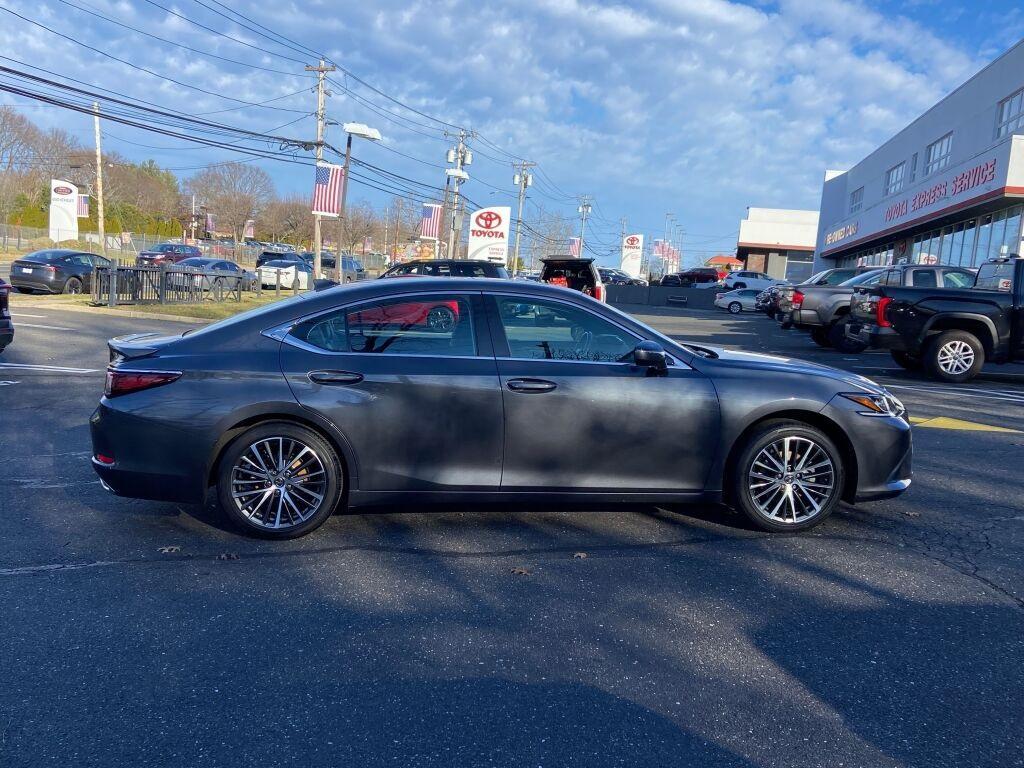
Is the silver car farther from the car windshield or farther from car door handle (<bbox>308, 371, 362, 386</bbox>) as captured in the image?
car door handle (<bbox>308, 371, 362, 386</bbox>)

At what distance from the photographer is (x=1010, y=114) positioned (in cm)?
2438

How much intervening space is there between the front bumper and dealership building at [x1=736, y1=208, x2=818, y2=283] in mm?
58365

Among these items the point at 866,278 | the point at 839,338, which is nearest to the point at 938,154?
the point at 866,278

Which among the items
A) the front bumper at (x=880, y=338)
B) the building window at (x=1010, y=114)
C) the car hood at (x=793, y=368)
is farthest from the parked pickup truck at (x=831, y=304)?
the car hood at (x=793, y=368)

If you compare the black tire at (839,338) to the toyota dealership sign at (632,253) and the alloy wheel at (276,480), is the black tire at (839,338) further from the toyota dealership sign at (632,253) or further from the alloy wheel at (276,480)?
the toyota dealership sign at (632,253)

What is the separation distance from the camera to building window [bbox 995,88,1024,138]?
927 inches

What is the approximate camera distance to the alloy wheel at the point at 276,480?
463 centimetres

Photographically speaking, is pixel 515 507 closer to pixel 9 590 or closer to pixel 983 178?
pixel 9 590

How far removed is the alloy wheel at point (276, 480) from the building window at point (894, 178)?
124 ft

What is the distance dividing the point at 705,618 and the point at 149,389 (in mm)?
3367

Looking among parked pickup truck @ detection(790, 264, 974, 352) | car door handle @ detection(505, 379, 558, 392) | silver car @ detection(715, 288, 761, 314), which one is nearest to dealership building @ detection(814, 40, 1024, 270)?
silver car @ detection(715, 288, 761, 314)

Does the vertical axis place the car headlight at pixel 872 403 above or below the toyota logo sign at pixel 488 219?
below

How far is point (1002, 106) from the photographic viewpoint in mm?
24969

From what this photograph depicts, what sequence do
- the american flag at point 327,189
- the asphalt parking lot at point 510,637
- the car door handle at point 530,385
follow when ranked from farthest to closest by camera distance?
the american flag at point 327,189
the car door handle at point 530,385
the asphalt parking lot at point 510,637
